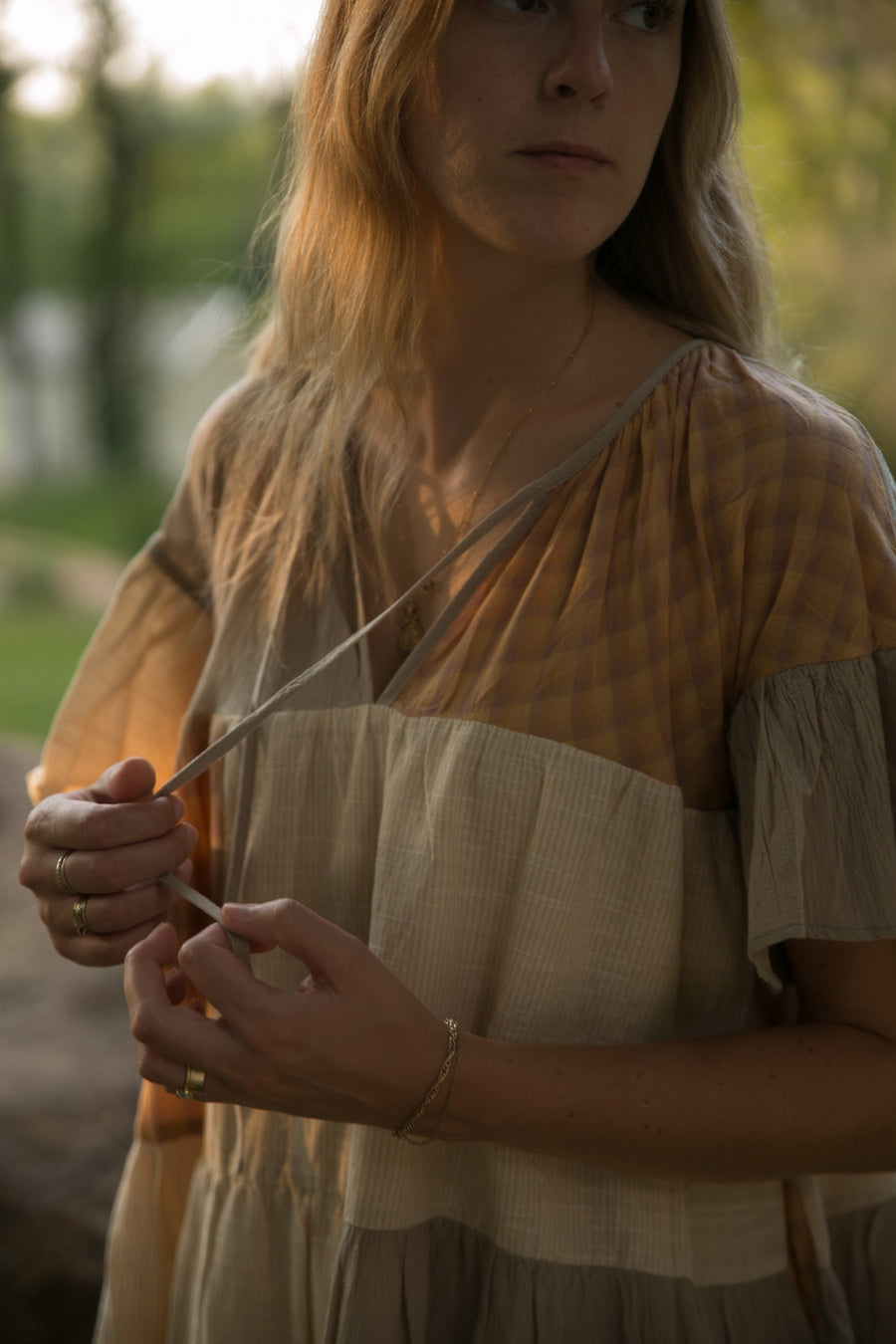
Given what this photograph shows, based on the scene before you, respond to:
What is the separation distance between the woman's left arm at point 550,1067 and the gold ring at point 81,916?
132 mm

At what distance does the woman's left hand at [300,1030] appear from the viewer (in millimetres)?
784

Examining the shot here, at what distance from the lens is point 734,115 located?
1007 millimetres

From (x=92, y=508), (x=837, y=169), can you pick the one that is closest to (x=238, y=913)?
(x=837, y=169)

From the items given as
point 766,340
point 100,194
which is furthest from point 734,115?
point 100,194

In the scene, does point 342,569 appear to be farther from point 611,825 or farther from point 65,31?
point 65,31

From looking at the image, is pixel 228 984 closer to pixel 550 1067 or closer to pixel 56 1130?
pixel 550 1067

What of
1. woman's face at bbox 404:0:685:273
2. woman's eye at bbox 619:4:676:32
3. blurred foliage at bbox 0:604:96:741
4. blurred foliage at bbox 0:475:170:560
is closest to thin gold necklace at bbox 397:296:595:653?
woman's face at bbox 404:0:685:273

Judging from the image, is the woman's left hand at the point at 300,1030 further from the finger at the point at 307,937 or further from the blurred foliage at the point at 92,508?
the blurred foliage at the point at 92,508

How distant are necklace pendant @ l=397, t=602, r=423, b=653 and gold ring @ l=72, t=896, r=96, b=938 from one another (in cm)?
35

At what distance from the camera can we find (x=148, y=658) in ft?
4.12

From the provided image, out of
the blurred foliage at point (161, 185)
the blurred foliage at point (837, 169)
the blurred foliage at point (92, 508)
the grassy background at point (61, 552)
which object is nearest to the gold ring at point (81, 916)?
the blurred foliage at point (837, 169)

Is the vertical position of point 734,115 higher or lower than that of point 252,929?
higher

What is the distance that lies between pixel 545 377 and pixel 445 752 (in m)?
0.37

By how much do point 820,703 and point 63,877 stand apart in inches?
25.1
